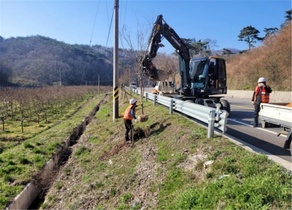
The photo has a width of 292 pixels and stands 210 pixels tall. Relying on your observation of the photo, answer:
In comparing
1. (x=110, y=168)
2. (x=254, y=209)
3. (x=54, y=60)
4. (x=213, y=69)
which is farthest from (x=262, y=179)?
(x=54, y=60)

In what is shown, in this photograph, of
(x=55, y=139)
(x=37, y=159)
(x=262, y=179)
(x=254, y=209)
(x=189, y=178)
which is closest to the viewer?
(x=254, y=209)

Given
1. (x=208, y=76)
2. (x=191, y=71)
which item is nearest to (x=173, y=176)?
(x=208, y=76)

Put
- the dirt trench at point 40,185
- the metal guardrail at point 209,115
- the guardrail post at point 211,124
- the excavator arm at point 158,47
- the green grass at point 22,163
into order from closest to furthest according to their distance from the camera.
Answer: the metal guardrail at point 209,115 → the guardrail post at point 211,124 → the dirt trench at point 40,185 → the green grass at point 22,163 → the excavator arm at point 158,47

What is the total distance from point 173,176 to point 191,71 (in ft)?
29.8

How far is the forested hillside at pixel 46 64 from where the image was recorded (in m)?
105

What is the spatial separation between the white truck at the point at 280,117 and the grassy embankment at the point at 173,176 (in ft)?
4.63

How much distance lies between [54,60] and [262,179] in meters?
132

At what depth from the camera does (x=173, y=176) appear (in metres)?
5.54

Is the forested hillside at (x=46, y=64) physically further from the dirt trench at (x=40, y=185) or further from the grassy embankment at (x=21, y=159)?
the dirt trench at (x=40, y=185)

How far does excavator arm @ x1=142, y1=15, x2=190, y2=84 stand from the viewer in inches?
507

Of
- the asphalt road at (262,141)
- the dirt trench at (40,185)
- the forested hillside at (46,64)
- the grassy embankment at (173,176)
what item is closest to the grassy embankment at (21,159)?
the dirt trench at (40,185)

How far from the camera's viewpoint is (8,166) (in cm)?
887

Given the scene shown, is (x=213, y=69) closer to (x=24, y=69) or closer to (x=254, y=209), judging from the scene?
(x=254, y=209)

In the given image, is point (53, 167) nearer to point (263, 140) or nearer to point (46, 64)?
point (263, 140)
